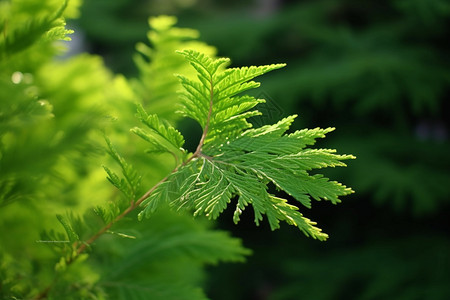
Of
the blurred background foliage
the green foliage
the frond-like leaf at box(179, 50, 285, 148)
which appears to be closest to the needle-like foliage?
the frond-like leaf at box(179, 50, 285, 148)

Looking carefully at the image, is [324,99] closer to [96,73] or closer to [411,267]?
[411,267]

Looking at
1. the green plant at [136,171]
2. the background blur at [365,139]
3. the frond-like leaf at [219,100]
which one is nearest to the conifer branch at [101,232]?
the green plant at [136,171]

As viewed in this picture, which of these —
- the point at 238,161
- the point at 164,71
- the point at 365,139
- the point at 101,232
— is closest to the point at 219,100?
the point at 238,161

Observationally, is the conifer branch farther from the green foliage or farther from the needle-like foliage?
the green foliage

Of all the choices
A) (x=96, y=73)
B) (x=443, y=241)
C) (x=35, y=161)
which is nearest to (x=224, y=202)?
(x=35, y=161)

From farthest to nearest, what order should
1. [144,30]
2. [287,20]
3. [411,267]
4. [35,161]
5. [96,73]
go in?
[144,30], [287,20], [411,267], [96,73], [35,161]

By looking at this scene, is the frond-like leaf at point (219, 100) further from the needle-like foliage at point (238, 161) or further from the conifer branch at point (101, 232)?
the conifer branch at point (101, 232)
